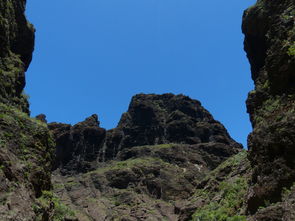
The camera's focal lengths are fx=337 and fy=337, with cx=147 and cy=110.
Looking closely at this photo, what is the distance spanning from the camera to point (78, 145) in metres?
135

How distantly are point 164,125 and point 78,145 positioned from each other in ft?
124

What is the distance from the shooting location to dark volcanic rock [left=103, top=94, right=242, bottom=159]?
13962cm

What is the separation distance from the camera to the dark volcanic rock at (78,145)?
12950 cm

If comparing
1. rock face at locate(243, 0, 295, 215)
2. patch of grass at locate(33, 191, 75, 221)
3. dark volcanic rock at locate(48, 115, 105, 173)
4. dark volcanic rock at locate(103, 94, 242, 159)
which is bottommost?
patch of grass at locate(33, 191, 75, 221)

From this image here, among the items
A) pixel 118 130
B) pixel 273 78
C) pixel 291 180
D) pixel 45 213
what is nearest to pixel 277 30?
pixel 273 78

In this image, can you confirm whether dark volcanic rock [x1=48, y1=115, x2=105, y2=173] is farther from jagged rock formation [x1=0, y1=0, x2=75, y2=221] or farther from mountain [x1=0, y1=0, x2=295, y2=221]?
jagged rock formation [x1=0, y1=0, x2=75, y2=221]

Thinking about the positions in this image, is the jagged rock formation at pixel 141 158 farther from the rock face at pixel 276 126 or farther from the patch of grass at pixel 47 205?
the rock face at pixel 276 126

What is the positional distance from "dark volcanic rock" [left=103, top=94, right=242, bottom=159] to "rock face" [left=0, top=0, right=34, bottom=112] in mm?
81607

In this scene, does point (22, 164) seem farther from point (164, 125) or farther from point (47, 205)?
point (164, 125)

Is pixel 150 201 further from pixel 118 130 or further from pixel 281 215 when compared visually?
pixel 281 215

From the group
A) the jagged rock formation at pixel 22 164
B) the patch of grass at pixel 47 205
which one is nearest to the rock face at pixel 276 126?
the patch of grass at pixel 47 205

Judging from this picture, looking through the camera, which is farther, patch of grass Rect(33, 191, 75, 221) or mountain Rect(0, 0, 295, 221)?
patch of grass Rect(33, 191, 75, 221)

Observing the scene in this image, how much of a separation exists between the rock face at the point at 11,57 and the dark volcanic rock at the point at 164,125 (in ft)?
268

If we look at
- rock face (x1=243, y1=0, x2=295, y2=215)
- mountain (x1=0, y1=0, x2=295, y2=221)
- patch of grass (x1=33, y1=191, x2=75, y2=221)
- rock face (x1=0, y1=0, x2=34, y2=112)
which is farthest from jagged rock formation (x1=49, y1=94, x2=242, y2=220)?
rock face (x1=0, y1=0, x2=34, y2=112)
